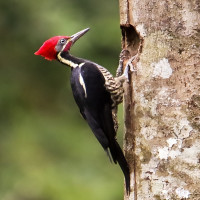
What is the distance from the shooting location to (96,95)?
5867mm

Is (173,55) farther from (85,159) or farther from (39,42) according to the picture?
(39,42)

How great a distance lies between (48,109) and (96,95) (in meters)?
4.12

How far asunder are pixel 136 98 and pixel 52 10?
170 inches

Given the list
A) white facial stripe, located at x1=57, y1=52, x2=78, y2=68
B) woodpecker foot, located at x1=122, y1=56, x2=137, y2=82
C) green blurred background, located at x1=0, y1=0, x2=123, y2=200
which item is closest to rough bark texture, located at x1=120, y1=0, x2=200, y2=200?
woodpecker foot, located at x1=122, y1=56, x2=137, y2=82

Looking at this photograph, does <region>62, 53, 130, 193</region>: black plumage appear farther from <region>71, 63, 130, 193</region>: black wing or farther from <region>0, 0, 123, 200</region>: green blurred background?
<region>0, 0, 123, 200</region>: green blurred background

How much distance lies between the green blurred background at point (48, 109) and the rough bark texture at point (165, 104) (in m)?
2.83

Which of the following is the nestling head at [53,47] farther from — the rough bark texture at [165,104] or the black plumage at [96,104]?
the rough bark texture at [165,104]

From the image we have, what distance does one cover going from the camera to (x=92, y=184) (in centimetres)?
839

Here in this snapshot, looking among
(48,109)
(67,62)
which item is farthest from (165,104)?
(48,109)

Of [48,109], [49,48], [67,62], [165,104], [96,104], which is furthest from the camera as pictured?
[48,109]

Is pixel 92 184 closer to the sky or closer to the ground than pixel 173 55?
closer to the ground

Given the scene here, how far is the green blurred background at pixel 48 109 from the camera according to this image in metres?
8.63

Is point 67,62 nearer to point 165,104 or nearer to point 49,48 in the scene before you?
point 49,48

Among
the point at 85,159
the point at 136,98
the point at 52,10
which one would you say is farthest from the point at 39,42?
the point at 136,98
